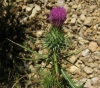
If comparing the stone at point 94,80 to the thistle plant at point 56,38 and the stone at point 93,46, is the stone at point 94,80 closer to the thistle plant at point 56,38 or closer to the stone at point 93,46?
the stone at point 93,46

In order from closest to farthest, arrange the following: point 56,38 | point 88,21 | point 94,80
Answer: point 56,38 → point 94,80 → point 88,21

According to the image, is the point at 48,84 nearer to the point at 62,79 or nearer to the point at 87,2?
the point at 62,79

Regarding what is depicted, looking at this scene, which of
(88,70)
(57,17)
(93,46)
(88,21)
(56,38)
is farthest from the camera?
(88,21)

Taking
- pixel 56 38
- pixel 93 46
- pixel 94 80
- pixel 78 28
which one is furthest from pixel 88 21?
pixel 56 38

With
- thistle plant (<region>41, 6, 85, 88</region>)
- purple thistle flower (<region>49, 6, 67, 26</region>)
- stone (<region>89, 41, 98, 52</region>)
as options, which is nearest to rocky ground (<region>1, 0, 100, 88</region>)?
stone (<region>89, 41, 98, 52</region>)

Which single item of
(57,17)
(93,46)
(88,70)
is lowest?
(88,70)

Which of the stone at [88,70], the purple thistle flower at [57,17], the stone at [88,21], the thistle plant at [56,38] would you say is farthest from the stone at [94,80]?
the purple thistle flower at [57,17]

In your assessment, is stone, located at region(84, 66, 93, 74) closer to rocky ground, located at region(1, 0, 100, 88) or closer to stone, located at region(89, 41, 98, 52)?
rocky ground, located at region(1, 0, 100, 88)

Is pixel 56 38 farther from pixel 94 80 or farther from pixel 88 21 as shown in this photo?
pixel 88 21
